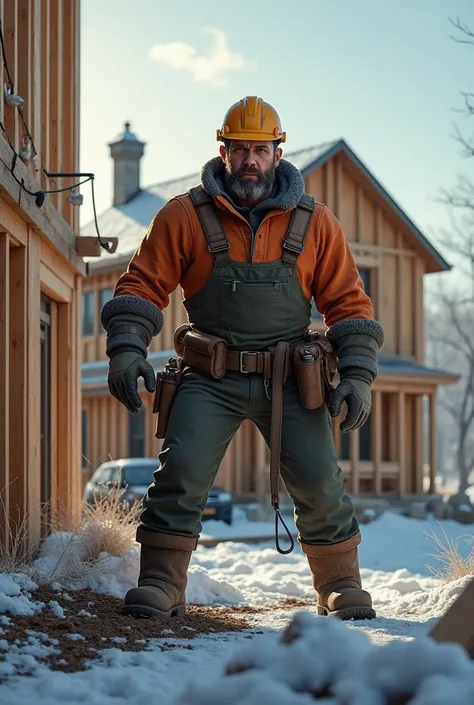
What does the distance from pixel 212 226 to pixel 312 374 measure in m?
0.90

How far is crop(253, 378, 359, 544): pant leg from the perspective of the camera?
221 inches

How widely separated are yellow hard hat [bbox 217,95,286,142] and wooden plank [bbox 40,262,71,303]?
277 centimetres

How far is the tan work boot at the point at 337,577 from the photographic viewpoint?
5.57m

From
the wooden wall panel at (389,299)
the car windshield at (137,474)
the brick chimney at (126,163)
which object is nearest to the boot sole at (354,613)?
the car windshield at (137,474)

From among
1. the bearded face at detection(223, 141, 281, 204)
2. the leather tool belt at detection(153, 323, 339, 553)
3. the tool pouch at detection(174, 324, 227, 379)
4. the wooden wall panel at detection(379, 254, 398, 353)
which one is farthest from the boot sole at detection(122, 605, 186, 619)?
the wooden wall panel at detection(379, 254, 398, 353)

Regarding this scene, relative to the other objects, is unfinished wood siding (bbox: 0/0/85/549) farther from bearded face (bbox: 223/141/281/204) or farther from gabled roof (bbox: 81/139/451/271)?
gabled roof (bbox: 81/139/451/271)

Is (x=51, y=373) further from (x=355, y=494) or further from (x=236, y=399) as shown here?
(x=355, y=494)

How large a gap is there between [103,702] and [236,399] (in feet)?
8.60

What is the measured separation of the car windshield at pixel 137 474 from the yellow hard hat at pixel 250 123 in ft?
41.7

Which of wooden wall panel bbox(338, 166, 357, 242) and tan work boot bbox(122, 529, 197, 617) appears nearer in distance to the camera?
tan work boot bbox(122, 529, 197, 617)

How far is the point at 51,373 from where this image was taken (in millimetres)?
9320

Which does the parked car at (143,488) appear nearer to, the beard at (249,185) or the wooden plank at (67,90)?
the wooden plank at (67,90)

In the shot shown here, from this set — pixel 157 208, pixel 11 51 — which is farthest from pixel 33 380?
pixel 157 208

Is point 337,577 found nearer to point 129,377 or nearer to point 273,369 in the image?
point 273,369
